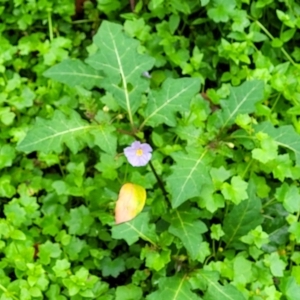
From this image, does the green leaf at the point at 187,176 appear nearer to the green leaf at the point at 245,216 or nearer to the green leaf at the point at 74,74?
the green leaf at the point at 245,216

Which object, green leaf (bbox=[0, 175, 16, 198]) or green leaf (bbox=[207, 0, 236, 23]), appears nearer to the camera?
green leaf (bbox=[0, 175, 16, 198])

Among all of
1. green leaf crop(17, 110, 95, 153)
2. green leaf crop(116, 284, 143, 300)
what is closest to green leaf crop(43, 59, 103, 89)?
green leaf crop(17, 110, 95, 153)

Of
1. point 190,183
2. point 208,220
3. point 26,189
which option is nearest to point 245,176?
point 208,220

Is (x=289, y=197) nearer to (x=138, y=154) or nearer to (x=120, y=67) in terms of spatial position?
(x=138, y=154)

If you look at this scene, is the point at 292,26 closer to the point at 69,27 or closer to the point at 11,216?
the point at 69,27

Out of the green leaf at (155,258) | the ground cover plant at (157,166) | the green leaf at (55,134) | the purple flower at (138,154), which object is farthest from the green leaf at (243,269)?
the green leaf at (55,134)

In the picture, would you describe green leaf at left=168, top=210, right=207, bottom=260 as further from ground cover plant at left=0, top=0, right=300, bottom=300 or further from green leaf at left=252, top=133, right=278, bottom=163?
green leaf at left=252, top=133, right=278, bottom=163

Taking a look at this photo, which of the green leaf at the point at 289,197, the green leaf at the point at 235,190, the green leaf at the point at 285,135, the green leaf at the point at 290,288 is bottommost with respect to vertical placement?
the green leaf at the point at 290,288
